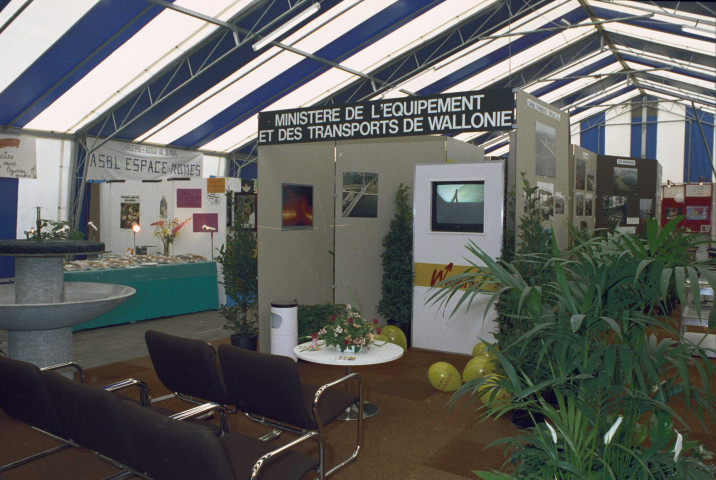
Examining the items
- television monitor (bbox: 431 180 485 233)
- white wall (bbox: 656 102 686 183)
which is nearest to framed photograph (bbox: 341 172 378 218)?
television monitor (bbox: 431 180 485 233)

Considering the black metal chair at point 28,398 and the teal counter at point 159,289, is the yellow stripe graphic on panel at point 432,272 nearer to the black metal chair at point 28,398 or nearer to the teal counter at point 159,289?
the teal counter at point 159,289

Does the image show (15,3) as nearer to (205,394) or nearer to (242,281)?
(242,281)

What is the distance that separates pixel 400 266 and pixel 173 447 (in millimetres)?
4283

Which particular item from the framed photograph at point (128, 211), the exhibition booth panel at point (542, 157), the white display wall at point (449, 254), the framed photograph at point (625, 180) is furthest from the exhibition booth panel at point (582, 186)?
the framed photograph at point (128, 211)

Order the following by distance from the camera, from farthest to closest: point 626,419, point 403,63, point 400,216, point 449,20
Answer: point 403,63, point 449,20, point 400,216, point 626,419

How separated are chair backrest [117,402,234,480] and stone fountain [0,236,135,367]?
6.34ft

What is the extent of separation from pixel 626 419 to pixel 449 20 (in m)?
10.1

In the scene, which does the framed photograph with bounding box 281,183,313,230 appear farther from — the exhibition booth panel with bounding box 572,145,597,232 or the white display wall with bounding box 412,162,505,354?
the exhibition booth panel with bounding box 572,145,597,232

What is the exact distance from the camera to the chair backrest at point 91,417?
6.56 feet

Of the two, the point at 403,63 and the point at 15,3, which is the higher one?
the point at 403,63

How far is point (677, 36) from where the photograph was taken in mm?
11195

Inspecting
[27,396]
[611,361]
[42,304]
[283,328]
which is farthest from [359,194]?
[611,361]

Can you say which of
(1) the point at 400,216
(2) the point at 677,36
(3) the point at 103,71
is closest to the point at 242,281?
(1) the point at 400,216

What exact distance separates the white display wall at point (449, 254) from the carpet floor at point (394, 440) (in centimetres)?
83
